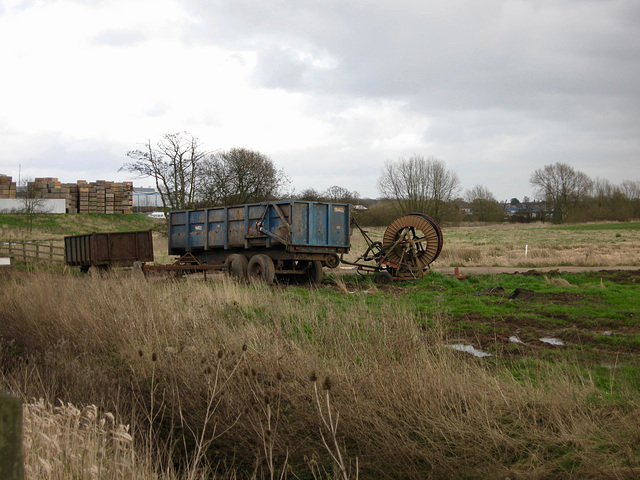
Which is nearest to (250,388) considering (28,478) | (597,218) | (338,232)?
(28,478)

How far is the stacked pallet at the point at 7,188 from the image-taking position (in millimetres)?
62469

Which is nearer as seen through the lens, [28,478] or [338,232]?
[28,478]

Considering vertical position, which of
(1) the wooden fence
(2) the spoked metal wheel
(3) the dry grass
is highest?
(2) the spoked metal wheel

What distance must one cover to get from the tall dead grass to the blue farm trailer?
785cm

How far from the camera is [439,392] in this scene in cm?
535

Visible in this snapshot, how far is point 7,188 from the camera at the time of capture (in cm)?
6288

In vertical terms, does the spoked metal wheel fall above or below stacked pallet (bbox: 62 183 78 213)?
below

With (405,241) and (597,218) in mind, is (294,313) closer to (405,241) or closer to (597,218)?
(405,241)

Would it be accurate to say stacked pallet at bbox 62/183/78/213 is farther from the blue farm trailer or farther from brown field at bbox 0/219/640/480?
brown field at bbox 0/219/640/480

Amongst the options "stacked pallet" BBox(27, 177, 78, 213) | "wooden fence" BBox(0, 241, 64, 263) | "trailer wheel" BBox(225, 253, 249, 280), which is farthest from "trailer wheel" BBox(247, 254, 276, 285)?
"stacked pallet" BBox(27, 177, 78, 213)

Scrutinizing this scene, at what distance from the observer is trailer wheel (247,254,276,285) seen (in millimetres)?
15744

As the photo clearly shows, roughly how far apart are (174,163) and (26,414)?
96.0 feet

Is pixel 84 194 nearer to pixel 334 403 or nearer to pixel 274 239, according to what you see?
pixel 274 239

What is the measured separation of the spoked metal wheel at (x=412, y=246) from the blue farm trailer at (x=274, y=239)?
1593 mm
